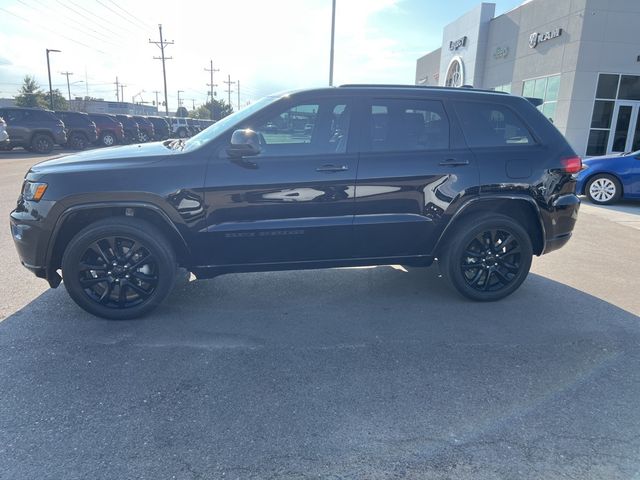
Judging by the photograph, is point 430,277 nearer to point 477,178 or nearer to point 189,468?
point 477,178

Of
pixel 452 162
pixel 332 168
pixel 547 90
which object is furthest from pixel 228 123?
pixel 547 90

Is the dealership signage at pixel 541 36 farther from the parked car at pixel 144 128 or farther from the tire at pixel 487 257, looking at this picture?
the parked car at pixel 144 128

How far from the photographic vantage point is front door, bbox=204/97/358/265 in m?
3.77

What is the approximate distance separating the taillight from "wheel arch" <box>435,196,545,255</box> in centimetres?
47

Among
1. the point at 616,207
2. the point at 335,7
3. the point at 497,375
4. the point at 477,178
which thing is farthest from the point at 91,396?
the point at 335,7

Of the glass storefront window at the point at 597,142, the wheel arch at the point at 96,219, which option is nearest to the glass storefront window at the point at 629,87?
the glass storefront window at the point at 597,142

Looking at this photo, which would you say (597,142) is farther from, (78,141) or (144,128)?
(144,128)

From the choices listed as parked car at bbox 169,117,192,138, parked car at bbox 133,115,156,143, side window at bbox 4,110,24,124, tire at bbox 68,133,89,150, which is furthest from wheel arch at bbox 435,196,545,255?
parked car at bbox 169,117,192,138

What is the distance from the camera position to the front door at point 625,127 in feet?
54.0

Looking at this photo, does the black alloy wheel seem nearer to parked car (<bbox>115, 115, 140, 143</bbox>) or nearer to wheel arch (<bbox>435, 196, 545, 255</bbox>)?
wheel arch (<bbox>435, 196, 545, 255</bbox>)

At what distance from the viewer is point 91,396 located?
2.87 metres

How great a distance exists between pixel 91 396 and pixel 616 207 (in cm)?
1068

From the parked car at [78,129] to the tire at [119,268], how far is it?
20.9m

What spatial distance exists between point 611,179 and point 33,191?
34.8 feet
